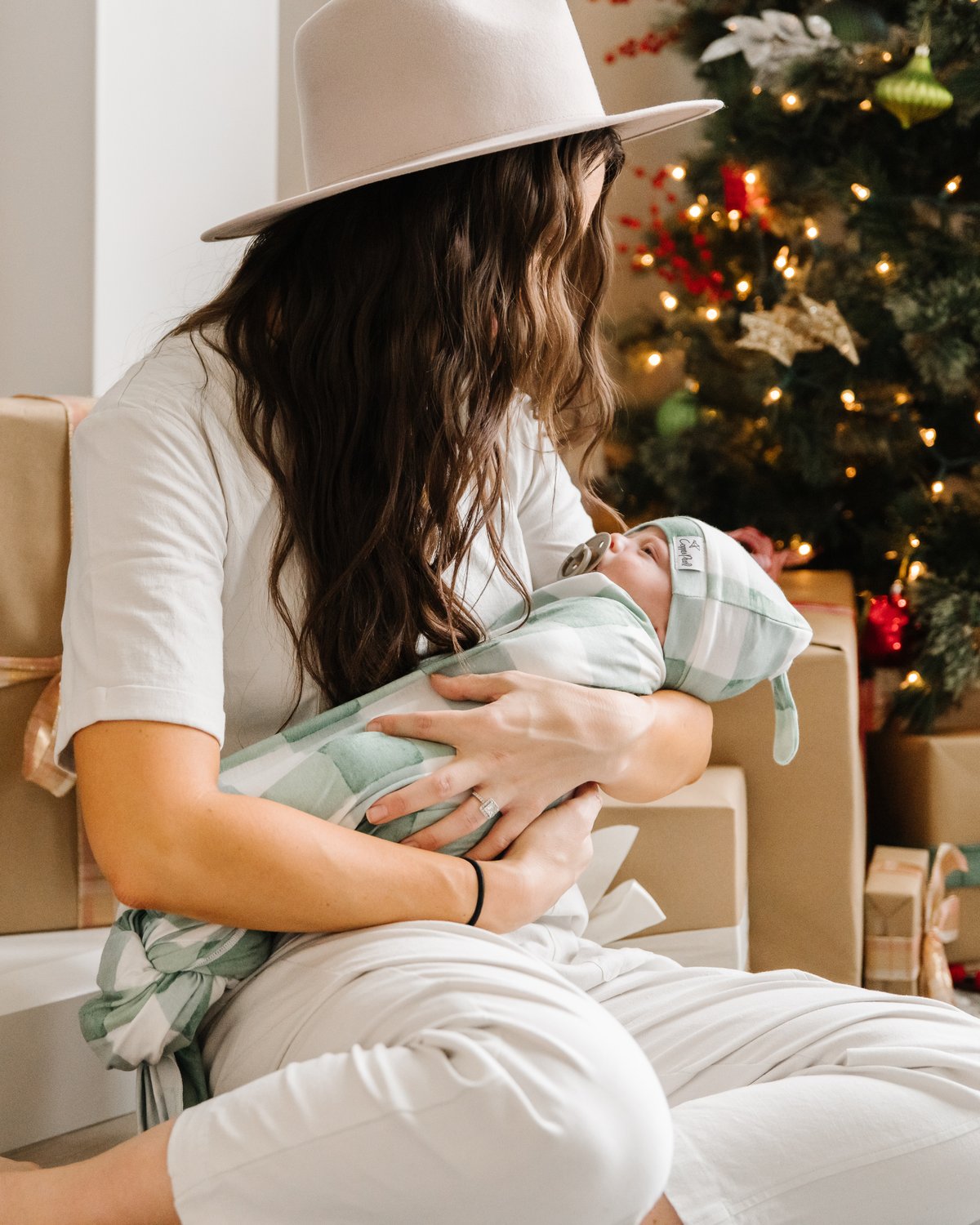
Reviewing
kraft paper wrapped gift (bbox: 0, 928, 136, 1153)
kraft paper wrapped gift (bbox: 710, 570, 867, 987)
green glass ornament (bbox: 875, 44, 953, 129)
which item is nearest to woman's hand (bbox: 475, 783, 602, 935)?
kraft paper wrapped gift (bbox: 0, 928, 136, 1153)

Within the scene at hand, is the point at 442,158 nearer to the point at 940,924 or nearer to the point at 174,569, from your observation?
the point at 174,569

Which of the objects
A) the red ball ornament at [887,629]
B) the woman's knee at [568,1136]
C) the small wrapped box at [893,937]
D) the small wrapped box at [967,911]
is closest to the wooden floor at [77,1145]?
the woman's knee at [568,1136]

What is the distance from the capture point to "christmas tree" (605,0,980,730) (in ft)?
6.61

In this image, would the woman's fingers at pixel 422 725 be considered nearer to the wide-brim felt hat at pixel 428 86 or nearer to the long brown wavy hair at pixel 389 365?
the long brown wavy hair at pixel 389 365

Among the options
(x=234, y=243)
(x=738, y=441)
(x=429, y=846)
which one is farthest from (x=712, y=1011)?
(x=738, y=441)

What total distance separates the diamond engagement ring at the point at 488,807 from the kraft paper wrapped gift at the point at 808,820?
91 centimetres

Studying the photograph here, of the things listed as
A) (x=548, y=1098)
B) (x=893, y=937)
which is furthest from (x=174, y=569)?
(x=893, y=937)

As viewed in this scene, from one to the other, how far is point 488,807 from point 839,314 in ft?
4.85

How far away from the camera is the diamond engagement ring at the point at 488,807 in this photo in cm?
90

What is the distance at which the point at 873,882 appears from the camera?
1.80m

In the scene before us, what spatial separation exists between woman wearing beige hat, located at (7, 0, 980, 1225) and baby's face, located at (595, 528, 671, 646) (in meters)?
0.11

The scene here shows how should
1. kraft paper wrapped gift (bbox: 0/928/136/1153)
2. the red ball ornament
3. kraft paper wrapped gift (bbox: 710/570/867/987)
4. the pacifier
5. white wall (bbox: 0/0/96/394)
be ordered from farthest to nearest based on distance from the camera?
the red ball ornament → kraft paper wrapped gift (bbox: 710/570/867/987) → white wall (bbox: 0/0/96/394) → the pacifier → kraft paper wrapped gift (bbox: 0/928/136/1153)

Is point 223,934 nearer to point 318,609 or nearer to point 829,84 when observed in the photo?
point 318,609

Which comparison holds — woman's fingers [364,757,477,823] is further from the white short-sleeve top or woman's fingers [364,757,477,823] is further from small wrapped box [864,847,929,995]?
small wrapped box [864,847,929,995]
